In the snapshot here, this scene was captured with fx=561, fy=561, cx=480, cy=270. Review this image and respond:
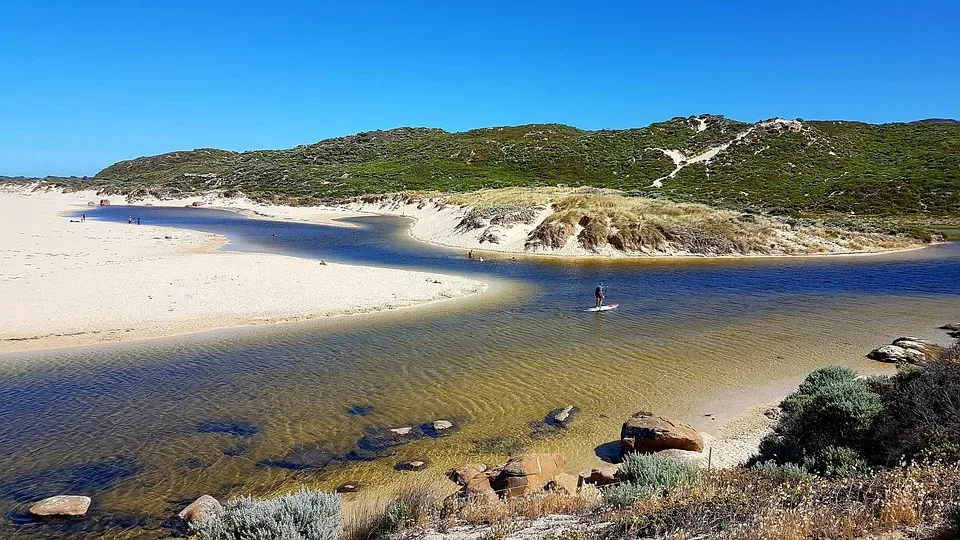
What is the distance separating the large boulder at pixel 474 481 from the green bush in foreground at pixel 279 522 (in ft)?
7.10

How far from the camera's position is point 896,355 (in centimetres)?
1592

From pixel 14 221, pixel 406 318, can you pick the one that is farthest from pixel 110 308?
pixel 14 221

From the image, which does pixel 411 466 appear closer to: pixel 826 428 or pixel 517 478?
pixel 517 478

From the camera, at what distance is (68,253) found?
34312mm

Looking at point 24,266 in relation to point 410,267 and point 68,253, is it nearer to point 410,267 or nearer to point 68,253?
point 68,253

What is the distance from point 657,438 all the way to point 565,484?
104 inches

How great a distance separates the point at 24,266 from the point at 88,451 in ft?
78.6

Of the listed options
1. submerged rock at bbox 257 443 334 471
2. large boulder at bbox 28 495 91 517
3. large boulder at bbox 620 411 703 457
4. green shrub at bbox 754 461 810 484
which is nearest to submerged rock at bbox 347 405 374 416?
submerged rock at bbox 257 443 334 471

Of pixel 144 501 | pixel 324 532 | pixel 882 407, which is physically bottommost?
pixel 144 501

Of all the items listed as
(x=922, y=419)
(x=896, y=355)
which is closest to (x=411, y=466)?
(x=922, y=419)

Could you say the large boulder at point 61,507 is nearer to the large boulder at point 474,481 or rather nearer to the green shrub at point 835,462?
the large boulder at point 474,481

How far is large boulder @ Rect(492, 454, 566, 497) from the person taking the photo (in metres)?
8.89

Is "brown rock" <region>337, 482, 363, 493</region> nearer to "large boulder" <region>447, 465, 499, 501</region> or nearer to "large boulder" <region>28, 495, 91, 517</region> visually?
"large boulder" <region>447, 465, 499, 501</region>

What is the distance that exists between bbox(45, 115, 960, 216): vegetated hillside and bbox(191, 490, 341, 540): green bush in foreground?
62736 millimetres
